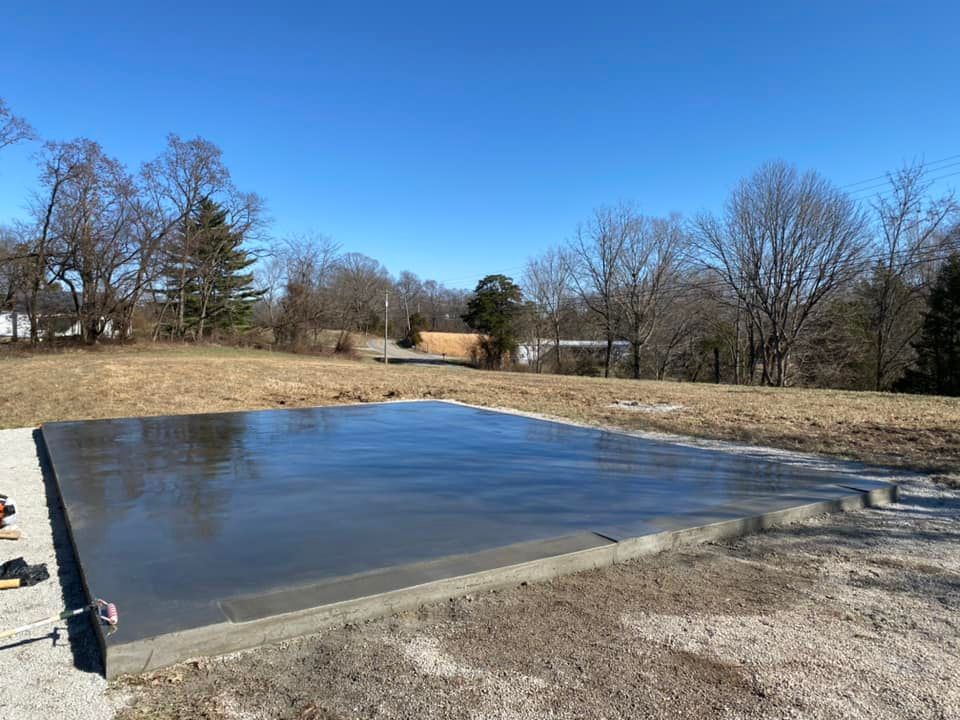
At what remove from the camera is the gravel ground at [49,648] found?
174 cm

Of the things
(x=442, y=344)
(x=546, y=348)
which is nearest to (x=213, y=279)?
(x=546, y=348)

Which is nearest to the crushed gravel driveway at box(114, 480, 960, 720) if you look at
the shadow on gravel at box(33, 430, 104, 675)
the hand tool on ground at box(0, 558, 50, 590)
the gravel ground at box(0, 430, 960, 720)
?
the gravel ground at box(0, 430, 960, 720)

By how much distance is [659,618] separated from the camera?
7.88 ft

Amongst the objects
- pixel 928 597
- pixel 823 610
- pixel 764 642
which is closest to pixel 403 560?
pixel 764 642

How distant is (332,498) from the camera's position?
383 cm

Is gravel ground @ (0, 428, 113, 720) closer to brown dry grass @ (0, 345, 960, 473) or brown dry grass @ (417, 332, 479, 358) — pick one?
brown dry grass @ (0, 345, 960, 473)

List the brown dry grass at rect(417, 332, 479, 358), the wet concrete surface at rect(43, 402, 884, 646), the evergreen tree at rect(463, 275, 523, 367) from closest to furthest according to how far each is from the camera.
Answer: the wet concrete surface at rect(43, 402, 884, 646), the evergreen tree at rect(463, 275, 523, 367), the brown dry grass at rect(417, 332, 479, 358)

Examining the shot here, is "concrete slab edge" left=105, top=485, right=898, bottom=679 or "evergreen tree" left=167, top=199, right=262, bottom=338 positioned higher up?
"evergreen tree" left=167, top=199, right=262, bottom=338

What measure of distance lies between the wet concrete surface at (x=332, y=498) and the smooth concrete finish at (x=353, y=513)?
0.05 ft

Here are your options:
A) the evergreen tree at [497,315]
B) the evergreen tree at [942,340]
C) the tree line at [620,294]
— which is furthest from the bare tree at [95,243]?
the evergreen tree at [942,340]

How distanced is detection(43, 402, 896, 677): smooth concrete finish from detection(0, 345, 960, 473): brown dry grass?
194 centimetres

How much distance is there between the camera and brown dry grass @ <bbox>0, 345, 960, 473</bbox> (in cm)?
728

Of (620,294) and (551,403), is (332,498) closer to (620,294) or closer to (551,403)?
(551,403)

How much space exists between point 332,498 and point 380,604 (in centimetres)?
156
